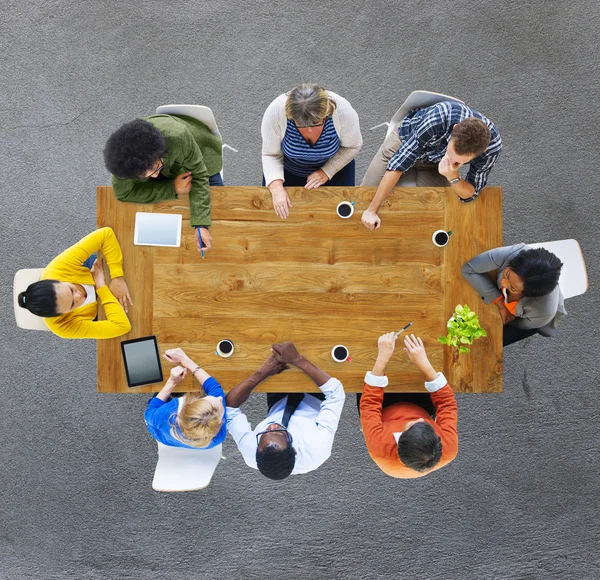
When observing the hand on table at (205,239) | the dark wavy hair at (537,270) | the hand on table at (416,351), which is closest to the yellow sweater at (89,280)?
the hand on table at (205,239)

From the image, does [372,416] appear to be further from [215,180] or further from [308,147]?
[215,180]

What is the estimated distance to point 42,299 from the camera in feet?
6.34

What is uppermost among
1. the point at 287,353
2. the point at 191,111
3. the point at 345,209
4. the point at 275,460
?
the point at 191,111

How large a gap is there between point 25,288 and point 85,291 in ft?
1.52

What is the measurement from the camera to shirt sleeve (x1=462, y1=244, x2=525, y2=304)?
6.59ft

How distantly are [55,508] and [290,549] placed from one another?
4.87 feet

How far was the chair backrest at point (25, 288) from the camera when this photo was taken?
2340 mm

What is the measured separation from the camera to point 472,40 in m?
3.03

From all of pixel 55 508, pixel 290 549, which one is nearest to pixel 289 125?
pixel 290 549

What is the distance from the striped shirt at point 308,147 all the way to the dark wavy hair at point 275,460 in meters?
1.30

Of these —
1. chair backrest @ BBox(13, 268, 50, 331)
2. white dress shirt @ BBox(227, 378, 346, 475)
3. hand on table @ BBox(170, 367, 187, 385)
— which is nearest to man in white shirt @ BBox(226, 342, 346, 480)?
white dress shirt @ BBox(227, 378, 346, 475)

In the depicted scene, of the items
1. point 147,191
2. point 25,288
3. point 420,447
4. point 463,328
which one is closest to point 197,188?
point 147,191

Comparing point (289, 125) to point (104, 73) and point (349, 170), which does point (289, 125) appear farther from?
point (104, 73)

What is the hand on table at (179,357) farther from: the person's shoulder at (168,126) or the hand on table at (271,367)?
the person's shoulder at (168,126)
